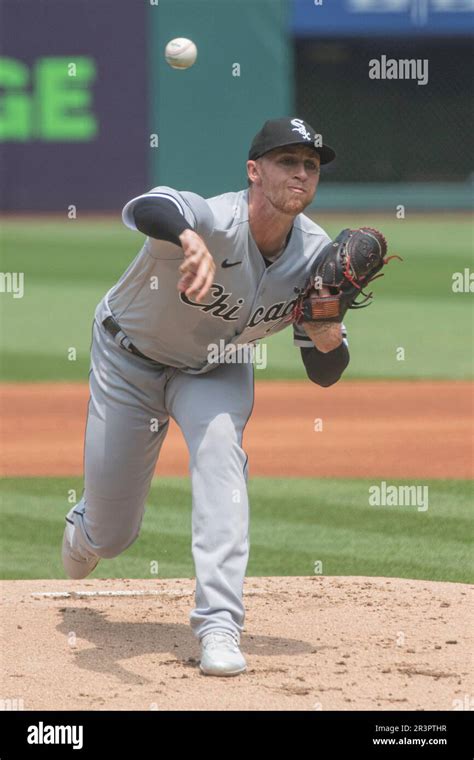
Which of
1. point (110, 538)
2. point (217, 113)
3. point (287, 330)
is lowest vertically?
point (110, 538)

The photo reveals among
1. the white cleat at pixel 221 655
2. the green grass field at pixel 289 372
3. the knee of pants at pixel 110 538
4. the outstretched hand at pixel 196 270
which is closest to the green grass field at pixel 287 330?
the green grass field at pixel 289 372

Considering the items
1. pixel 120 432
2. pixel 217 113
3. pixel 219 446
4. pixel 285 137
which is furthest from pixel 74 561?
pixel 217 113

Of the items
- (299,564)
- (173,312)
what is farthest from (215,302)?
(299,564)

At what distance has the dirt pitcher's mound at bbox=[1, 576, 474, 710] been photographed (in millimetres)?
4273

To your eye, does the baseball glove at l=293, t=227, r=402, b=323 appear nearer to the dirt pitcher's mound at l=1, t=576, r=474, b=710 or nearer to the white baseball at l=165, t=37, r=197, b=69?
the dirt pitcher's mound at l=1, t=576, r=474, b=710

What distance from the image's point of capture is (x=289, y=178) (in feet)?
15.3

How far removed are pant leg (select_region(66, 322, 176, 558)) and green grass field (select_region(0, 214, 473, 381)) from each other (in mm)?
7476

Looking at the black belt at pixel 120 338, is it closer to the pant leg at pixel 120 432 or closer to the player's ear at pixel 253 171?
the pant leg at pixel 120 432

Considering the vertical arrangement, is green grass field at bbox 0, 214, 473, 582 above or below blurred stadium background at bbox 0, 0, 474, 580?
below

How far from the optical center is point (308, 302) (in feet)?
15.8

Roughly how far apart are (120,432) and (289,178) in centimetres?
116

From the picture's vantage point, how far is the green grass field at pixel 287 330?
1338 cm

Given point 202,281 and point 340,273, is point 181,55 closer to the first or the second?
point 340,273

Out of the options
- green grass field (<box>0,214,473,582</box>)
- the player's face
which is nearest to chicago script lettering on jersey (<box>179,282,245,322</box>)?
the player's face
